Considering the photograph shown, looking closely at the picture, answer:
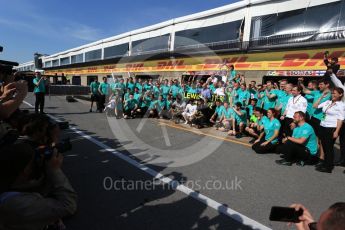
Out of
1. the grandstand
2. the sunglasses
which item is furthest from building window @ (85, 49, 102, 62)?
the sunglasses

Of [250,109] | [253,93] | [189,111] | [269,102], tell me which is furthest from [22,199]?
[189,111]

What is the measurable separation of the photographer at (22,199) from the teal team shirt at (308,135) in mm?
5557

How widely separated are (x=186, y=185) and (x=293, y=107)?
3.98 meters

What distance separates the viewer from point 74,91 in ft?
102

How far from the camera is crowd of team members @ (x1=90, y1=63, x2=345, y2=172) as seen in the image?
620cm

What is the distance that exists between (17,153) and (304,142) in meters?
5.90

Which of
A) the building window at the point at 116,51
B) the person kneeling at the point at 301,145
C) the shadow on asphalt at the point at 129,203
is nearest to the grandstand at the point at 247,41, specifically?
the building window at the point at 116,51

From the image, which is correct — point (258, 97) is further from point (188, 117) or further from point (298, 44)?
point (298, 44)

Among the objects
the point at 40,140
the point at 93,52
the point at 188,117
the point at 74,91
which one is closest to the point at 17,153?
the point at 40,140

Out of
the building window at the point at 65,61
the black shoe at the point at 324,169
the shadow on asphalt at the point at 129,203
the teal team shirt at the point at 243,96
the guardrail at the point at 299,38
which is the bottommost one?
the shadow on asphalt at the point at 129,203

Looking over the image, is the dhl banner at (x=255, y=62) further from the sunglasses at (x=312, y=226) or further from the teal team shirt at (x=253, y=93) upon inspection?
the sunglasses at (x=312, y=226)

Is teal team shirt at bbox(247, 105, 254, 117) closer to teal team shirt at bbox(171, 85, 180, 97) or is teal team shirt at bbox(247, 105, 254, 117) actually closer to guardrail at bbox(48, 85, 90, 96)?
teal team shirt at bbox(171, 85, 180, 97)

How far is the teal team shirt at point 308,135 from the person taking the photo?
6.26 m

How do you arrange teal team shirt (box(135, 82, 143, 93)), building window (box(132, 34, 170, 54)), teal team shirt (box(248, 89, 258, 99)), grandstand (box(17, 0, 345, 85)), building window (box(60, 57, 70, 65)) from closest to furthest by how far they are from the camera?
teal team shirt (box(248, 89, 258, 99)) → grandstand (box(17, 0, 345, 85)) → teal team shirt (box(135, 82, 143, 93)) → building window (box(132, 34, 170, 54)) → building window (box(60, 57, 70, 65))
